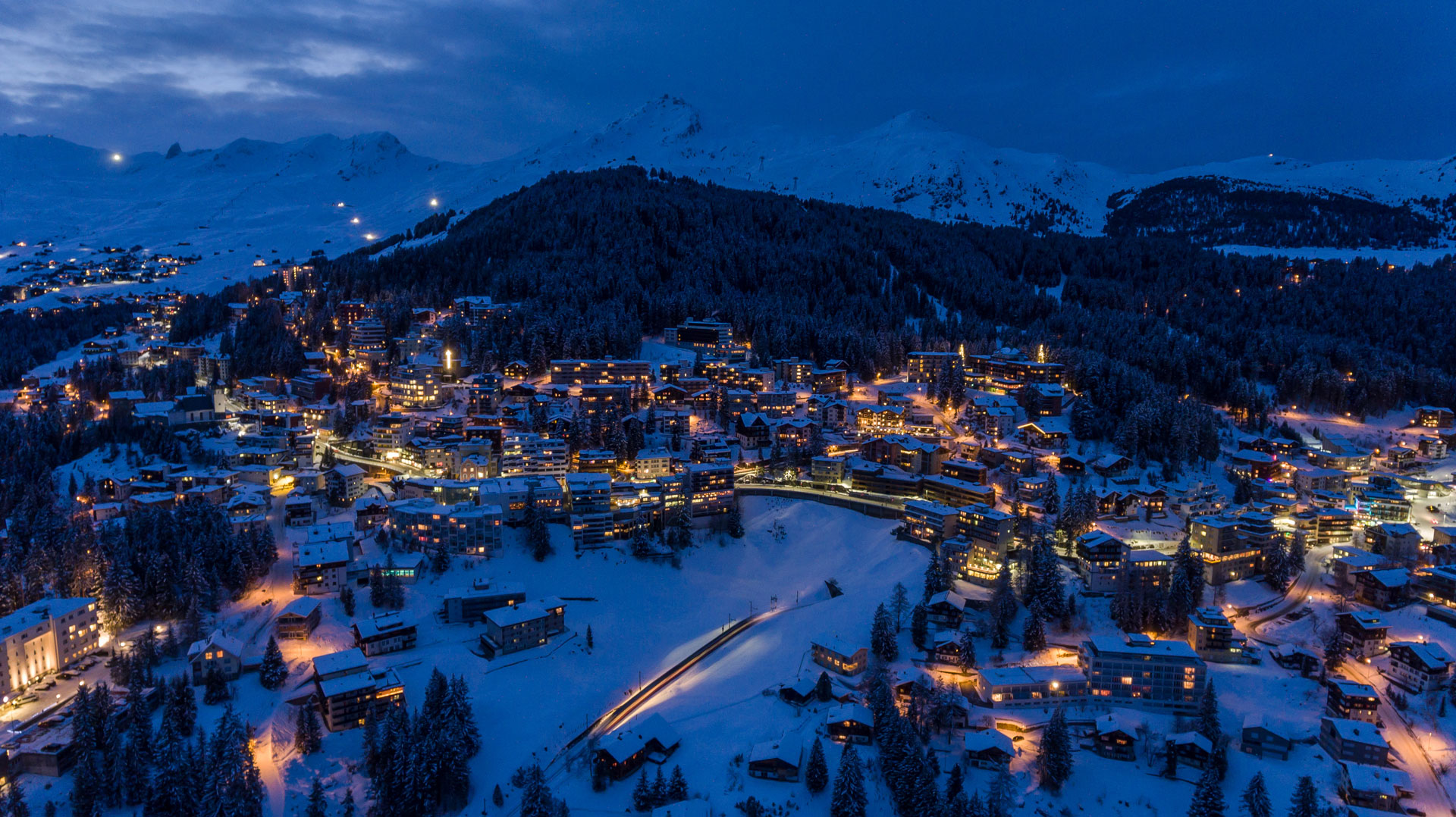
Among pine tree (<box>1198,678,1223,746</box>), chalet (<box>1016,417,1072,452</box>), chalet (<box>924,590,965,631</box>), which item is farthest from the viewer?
chalet (<box>1016,417,1072,452</box>)

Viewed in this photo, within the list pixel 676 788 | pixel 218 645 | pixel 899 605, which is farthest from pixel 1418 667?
pixel 218 645

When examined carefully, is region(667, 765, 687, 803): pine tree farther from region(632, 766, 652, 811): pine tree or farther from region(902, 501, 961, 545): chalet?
region(902, 501, 961, 545): chalet

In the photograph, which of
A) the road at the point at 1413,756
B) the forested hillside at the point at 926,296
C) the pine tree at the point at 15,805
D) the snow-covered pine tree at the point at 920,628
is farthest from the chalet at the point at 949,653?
the pine tree at the point at 15,805

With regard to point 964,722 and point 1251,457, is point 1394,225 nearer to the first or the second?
point 1251,457

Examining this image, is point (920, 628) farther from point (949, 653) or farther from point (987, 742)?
point (987, 742)

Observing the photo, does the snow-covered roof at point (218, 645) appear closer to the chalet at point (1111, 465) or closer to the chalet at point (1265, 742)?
the chalet at point (1265, 742)

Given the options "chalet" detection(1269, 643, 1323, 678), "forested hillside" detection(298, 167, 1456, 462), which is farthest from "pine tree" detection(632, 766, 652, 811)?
"forested hillside" detection(298, 167, 1456, 462)
